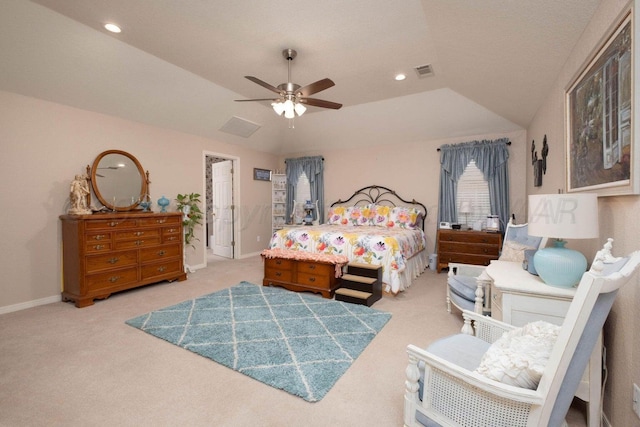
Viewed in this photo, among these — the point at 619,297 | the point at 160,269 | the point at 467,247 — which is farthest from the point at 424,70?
the point at 160,269

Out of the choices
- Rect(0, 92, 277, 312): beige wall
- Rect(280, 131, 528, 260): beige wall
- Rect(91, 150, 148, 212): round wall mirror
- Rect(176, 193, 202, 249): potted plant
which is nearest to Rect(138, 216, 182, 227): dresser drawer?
Rect(176, 193, 202, 249): potted plant

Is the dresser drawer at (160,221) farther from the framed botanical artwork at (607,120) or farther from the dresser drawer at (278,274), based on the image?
the framed botanical artwork at (607,120)

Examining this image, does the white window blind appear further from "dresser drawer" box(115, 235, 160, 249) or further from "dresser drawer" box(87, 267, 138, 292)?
"dresser drawer" box(87, 267, 138, 292)

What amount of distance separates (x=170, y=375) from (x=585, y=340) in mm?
2448

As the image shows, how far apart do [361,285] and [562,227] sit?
7.56 feet

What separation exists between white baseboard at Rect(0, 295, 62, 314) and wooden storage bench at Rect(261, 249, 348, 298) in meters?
2.67

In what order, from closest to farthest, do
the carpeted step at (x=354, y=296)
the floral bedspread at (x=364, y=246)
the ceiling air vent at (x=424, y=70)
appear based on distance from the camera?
the carpeted step at (x=354, y=296) < the ceiling air vent at (x=424, y=70) < the floral bedspread at (x=364, y=246)

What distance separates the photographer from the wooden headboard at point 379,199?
574 cm

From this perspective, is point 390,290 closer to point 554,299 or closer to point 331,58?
point 554,299

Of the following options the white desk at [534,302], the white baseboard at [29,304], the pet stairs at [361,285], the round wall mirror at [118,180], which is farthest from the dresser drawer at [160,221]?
the white desk at [534,302]

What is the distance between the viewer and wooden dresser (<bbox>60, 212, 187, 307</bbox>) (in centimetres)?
345

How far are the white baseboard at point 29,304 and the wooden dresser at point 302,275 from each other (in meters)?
2.67

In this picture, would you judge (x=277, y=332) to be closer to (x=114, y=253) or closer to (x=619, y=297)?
(x=619, y=297)

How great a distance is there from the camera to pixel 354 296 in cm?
347
